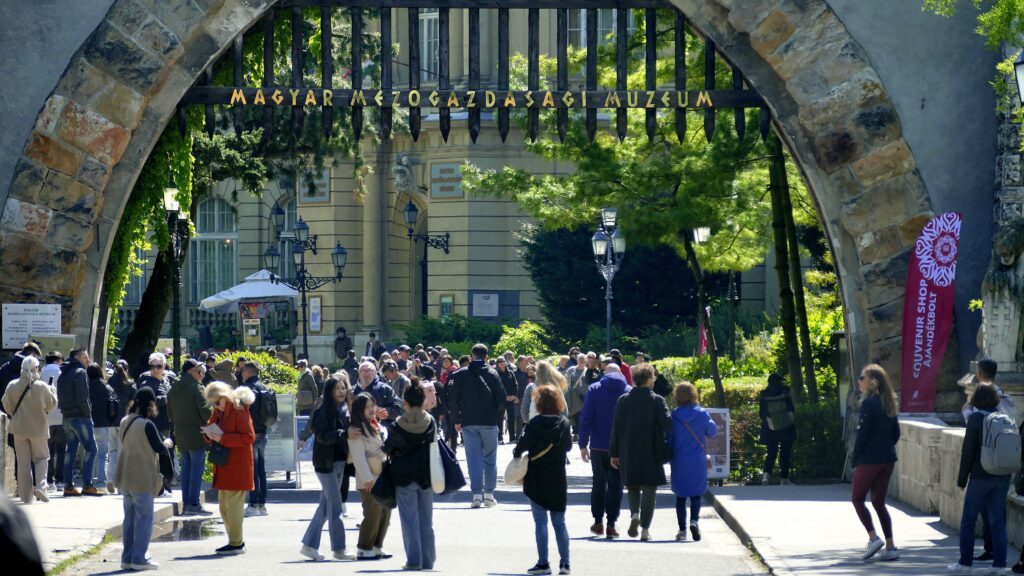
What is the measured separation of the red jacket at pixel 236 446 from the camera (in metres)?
13.1

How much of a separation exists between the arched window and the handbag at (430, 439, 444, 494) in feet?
143

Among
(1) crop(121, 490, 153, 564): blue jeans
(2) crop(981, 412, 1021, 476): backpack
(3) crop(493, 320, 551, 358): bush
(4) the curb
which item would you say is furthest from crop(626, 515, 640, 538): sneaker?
(3) crop(493, 320, 551, 358): bush

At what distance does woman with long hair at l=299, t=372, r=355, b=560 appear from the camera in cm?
1287

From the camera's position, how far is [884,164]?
19.2 m

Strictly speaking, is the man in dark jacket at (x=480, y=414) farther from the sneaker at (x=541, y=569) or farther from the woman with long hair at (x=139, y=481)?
the sneaker at (x=541, y=569)

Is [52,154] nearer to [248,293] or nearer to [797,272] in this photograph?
[797,272]

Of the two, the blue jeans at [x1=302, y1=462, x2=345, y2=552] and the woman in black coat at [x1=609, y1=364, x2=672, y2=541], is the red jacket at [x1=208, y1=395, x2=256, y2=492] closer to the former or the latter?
the blue jeans at [x1=302, y1=462, x2=345, y2=552]

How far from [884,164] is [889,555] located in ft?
26.6

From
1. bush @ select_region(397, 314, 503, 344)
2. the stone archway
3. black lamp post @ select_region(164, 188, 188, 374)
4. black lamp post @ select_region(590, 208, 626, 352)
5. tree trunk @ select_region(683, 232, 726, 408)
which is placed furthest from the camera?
bush @ select_region(397, 314, 503, 344)

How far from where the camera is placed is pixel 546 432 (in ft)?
39.5

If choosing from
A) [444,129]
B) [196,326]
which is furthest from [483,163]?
[444,129]

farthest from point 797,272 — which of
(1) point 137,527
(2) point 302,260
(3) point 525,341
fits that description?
(3) point 525,341

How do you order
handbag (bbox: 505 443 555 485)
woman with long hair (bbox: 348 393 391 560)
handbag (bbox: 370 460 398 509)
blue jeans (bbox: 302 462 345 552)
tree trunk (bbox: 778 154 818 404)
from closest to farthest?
handbag (bbox: 505 443 555 485), handbag (bbox: 370 460 398 509), woman with long hair (bbox: 348 393 391 560), blue jeans (bbox: 302 462 345 552), tree trunk (bbox: 778 154 818 404)

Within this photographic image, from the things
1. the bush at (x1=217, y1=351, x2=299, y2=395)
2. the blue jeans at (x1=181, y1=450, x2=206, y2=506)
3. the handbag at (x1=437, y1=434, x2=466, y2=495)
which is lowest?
the blue jeans at (x1=181, y1=450, x2=206, y2=506)
